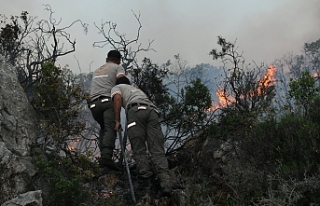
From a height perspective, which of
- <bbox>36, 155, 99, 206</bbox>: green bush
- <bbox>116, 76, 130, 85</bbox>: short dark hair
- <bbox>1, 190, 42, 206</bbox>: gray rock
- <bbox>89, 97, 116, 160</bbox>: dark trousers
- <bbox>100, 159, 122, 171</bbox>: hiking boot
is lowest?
<bbox>1, 190, 42, 206</bbox>: gray rock

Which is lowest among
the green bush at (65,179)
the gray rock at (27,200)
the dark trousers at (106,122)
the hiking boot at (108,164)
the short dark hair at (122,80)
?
the gray rock at (27,200)

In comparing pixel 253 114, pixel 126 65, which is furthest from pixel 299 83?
pixel 126 65

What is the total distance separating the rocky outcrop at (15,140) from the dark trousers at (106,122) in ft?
3.43

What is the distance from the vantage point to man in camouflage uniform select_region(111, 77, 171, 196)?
5.40 metres

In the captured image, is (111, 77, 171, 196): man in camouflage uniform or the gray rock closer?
the gray rock

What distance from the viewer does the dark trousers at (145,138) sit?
213 inches

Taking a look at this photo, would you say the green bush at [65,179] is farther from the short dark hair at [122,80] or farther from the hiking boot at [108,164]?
the short dark hair at [122,80]

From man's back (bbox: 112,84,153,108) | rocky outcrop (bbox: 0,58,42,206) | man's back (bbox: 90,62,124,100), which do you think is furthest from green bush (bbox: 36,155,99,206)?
man's back (bbox: 90,62,124,100)

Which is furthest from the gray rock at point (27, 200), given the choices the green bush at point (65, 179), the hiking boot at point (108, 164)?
the hiking boot at point (108, 164)

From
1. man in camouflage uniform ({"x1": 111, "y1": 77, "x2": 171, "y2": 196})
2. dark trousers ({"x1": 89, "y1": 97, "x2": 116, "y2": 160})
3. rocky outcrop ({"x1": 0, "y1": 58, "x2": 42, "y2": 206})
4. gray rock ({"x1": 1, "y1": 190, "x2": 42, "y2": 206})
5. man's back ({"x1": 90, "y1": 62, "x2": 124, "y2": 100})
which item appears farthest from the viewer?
man's back ({"x1": 90, "y1": 62, "x2": 124, "y2": 100})

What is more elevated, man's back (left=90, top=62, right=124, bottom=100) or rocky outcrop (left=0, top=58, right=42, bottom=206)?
man's back (left=90, top=62, right=124, bottom=100)

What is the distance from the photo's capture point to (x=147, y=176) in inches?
211

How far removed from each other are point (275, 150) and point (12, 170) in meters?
3.25

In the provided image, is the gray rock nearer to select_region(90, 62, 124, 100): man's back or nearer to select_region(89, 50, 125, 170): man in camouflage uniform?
select_region(89, 50, 125, 170): man in camouflage uniform
